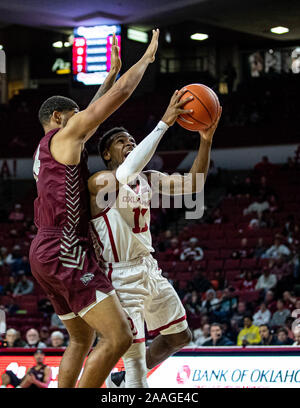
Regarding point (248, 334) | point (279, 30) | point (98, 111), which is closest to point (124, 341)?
point (98, 111)

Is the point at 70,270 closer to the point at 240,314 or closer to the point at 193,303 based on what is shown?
the point at 240,314

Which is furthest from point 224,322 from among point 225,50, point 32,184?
point 225,50

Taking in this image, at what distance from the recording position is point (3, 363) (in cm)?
→ 800

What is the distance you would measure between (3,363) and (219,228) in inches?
301

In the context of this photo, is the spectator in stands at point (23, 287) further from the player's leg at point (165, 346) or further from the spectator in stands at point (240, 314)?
the player's leg at point (165, 346)

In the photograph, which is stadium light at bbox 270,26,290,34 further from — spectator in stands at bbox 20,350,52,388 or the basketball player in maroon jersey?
the basketball player in maroon jersey

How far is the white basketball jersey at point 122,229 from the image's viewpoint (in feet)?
15.7

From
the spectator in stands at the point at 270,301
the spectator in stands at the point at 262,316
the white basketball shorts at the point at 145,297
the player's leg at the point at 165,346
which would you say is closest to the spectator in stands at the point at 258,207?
the spectator in stands at the point at 270,301

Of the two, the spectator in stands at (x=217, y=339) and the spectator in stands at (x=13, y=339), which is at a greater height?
the spectator in stands at (x=217, y=339)

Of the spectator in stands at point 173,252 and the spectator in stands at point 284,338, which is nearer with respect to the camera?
the spectator in stands at point 284,338

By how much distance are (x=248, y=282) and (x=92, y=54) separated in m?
6.75

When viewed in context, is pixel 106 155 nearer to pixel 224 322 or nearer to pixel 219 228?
pixel 224 322

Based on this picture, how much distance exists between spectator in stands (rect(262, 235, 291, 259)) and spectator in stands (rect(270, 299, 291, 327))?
6.98 ft

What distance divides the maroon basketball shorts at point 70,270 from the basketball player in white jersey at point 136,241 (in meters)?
0.33
